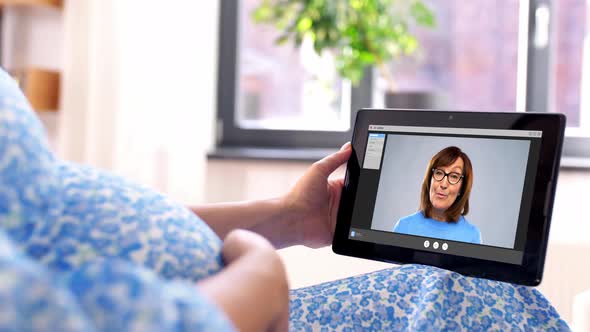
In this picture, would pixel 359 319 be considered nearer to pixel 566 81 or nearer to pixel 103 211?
pixel 103 211

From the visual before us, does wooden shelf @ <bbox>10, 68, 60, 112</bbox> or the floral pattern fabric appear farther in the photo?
wooden shelf @ <bbox>10, 68, 60, 112</bbox>

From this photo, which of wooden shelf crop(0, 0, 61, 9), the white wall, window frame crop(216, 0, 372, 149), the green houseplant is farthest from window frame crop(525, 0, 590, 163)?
wooden shelf crop(0, 0, 61, 9)

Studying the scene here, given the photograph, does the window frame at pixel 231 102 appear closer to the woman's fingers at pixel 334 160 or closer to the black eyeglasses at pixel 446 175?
the woman's fingers at pixel 334 160

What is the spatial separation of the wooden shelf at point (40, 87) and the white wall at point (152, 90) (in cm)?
15

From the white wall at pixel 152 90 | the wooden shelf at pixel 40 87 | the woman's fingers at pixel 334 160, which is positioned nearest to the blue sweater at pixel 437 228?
the woman's fingers at pixel 334 160

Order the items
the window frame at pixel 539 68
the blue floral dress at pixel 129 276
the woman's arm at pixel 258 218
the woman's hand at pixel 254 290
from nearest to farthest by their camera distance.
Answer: the blue floral dress at pixel 129 276
the woman's hand at pixel 254 290
the woman's arm at pixel 258 218
the window frame at pixel 539 68

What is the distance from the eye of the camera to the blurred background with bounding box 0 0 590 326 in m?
2.21

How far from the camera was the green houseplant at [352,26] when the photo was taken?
2162 millimetres

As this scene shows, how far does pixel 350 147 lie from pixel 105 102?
1419 millimetres

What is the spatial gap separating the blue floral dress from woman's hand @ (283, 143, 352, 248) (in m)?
0.22

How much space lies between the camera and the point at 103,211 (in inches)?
28.0

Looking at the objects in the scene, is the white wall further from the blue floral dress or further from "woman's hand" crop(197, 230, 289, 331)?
"woman's hand" crop(197, 230, 289, 331)

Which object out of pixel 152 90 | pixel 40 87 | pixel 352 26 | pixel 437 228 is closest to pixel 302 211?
pixel 437 228

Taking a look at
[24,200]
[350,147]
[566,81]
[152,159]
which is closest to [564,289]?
[566,81]
